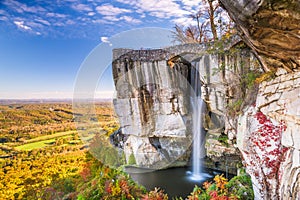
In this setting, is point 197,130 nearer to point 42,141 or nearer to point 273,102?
point 273,102

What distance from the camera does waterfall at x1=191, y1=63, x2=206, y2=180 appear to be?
11.0 metres

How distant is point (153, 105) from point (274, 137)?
763 centimetres

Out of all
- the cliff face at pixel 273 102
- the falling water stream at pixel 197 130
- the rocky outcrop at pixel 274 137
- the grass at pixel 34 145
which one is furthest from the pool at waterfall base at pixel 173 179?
the grass at pixel 34 145

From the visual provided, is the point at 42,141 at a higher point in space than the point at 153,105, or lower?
lower

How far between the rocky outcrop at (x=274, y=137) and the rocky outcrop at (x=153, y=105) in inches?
229

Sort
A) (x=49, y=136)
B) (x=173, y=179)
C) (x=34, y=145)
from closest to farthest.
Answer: (x=173, y=179), (x=34, y=145), (x=49, y=136)

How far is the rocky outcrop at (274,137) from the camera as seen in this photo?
3971 mm

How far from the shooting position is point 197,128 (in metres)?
11.6

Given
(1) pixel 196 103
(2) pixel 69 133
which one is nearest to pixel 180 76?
(1) pixel 196 103

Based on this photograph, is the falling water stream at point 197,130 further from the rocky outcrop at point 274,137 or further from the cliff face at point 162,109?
the rocky outcrop at point 274,137

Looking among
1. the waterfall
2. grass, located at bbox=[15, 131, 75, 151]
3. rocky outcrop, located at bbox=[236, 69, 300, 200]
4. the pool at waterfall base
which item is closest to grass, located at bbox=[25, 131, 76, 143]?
grass, located at bbox=[15, 131, 75, 151]

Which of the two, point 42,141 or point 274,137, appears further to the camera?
point 42,141

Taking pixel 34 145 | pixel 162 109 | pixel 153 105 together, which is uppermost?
pixel 153 105

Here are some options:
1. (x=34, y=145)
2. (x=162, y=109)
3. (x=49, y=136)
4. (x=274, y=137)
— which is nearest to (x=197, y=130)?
(x=162, y=109)
